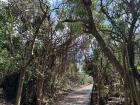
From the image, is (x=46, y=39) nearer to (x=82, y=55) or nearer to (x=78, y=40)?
(x=78, y=40)

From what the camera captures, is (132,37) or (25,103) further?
(25,103)

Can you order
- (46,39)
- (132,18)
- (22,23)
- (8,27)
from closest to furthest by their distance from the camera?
(132,18)
(8,27)
(22,23)
(46,39)

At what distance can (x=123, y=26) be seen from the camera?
46.6 ft

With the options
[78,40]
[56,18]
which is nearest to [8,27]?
[56,18]

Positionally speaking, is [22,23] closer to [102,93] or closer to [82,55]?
[102,93]

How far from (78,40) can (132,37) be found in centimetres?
1003

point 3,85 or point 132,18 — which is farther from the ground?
point 132,18

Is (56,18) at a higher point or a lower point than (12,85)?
higher

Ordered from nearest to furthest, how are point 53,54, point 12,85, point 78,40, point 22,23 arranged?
point 22,23, point 53,54, point 78,40, point 12,85

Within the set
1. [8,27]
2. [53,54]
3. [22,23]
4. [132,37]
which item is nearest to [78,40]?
[53,54]

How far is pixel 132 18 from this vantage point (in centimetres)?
1404

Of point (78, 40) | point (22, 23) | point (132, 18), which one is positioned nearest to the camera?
point (132, 18)

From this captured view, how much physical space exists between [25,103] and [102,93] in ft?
15.9

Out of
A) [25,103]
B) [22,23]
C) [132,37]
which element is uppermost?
[22,23]
